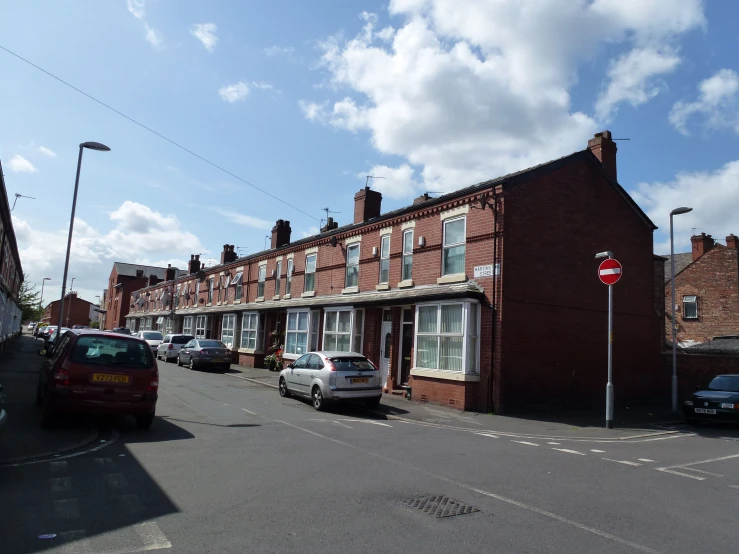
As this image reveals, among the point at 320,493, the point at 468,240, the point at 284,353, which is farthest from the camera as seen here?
the point at 284,353

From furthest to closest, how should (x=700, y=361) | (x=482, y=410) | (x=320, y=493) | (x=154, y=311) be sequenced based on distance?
1. (x=154, y=311)
2. (x=700, y=361)
3. (x=482, y=410)
4. (x=320, y=493)

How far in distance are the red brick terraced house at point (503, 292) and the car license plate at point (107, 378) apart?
887cm

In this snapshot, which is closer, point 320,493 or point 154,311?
point 320,493

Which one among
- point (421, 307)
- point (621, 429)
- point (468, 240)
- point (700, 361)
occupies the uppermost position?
point (468, 240)

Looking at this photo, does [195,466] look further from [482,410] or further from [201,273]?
[201,273]

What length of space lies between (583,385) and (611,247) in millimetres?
4911

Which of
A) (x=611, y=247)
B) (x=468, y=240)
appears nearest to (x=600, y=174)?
(x=611, y=247)

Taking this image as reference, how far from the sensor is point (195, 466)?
7.03 m

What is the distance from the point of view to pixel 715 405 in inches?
547

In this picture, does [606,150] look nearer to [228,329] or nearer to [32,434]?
[32,434]

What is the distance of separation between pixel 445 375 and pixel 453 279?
2986mm

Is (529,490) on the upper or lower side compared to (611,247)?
lower

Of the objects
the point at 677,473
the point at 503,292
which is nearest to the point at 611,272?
the point at 503,292

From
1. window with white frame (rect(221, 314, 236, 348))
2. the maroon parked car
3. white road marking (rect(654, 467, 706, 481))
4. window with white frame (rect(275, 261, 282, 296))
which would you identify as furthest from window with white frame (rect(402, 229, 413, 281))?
window with white frame (rect(221, 314, 236, 348))
